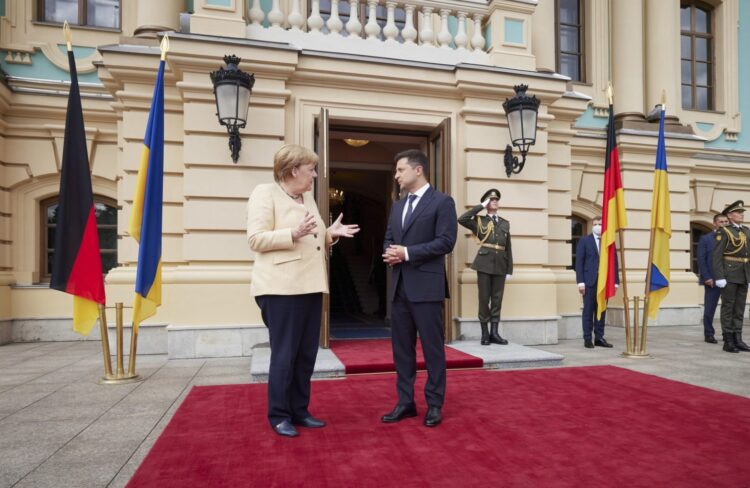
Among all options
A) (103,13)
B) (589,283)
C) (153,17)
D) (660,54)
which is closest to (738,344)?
(589,283)

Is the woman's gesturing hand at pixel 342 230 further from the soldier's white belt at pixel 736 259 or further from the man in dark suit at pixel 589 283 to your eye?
the soldier's white belt at pixel 736 259

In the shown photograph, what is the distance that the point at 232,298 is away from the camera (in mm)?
6008

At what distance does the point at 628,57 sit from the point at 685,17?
8.99 ft

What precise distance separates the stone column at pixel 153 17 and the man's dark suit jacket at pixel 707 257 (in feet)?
Answer: 27.0

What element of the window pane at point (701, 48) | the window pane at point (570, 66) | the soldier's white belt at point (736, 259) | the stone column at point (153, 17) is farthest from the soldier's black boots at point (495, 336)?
the window pane at point (701, 48)

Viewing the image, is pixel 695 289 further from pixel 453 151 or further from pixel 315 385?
pixel 315 385

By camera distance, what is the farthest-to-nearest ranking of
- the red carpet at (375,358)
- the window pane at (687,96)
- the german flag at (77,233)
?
the window pane at (687,96), the red carpet at (375,358), the german flag at (77,233)

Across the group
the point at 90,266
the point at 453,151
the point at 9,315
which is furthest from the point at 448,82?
the point at 9,315

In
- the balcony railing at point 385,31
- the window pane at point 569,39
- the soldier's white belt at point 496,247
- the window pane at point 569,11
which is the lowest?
the soldier's white belt at point 496,247

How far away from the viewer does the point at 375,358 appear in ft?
17.7

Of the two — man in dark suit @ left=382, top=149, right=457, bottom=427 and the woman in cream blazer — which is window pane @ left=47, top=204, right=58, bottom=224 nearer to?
the woman in cream blazer

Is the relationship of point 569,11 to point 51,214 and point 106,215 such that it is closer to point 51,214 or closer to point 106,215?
point 106,215

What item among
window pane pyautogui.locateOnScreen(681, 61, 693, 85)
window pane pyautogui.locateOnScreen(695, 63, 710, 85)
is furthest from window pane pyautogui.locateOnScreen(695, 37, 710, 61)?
window pane pyautogui.locateOnScreen(681, 61, 693, 85)

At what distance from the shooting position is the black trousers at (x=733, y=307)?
257 inches
